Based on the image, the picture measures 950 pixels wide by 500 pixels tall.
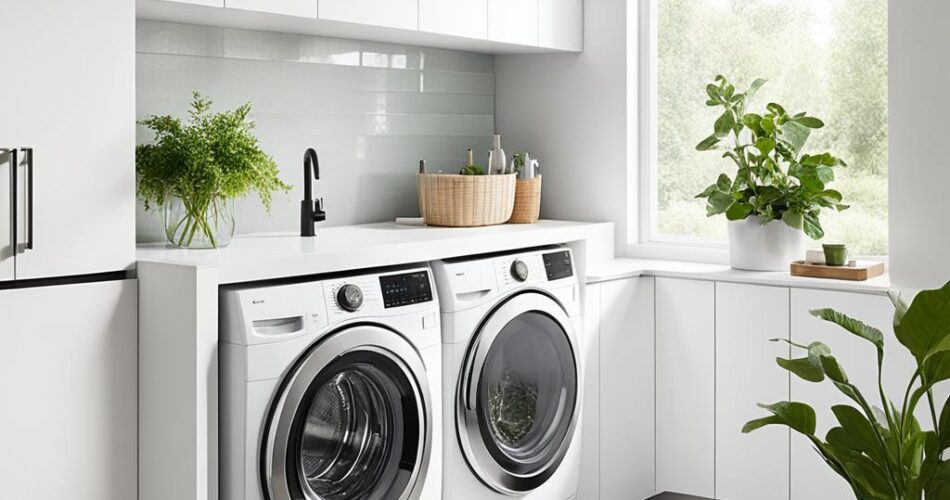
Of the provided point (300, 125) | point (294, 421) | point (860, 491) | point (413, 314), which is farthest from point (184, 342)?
point (860, 491)

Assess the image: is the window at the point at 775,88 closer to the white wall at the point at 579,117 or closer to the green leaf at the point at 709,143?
the white wall at the point at 579,117

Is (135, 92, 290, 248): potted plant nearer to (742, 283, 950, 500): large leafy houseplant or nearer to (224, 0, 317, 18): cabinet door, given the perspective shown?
(224, 0, 317, 18): cabinet door

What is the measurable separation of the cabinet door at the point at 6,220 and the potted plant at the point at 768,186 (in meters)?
2.21

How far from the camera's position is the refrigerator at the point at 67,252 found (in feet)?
7.14

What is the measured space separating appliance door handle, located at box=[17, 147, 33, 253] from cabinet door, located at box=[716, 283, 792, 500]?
2175 millimetres

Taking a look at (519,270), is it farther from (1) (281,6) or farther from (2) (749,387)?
(1) (281,6)

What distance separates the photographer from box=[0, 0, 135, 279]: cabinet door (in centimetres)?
218

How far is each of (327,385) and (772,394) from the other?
152 centimetres

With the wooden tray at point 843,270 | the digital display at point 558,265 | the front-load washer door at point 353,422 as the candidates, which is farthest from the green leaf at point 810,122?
the front-load washer door at point 353,422

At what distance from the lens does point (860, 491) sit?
63.5 inches

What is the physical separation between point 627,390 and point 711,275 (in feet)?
1.64

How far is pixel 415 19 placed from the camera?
322cm

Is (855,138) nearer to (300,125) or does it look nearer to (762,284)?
(762,284)

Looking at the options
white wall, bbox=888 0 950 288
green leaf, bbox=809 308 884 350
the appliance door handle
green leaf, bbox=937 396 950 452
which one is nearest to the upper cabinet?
the appliance door handle
